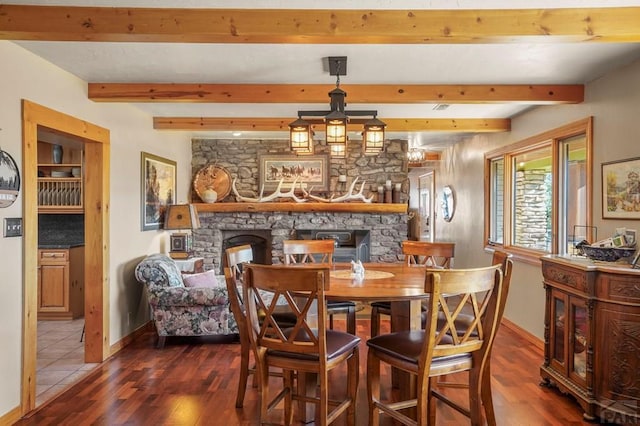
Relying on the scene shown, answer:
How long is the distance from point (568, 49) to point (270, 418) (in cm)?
302

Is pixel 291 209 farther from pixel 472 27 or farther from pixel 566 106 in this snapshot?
pixel 472 27

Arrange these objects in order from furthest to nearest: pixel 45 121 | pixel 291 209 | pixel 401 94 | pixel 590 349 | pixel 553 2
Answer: pixel 291 209 < pixel 401 94 < pixel 45 121 < pixel 590 349 < pixel 553 2

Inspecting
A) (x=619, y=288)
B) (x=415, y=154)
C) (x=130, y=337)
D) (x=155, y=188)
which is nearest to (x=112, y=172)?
(x=155, y=188)

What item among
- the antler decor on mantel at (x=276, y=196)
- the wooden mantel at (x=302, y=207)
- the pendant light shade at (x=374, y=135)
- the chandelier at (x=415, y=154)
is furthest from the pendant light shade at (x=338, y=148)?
the chandelier at (x=415, y=154)

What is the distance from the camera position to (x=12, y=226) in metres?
2.70

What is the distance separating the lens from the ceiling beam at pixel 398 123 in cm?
495

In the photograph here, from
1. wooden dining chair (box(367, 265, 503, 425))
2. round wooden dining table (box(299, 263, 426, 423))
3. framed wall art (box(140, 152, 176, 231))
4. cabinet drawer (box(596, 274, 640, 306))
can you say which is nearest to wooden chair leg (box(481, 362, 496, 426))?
wooden dining chair (box(367, 265, 503, 425))

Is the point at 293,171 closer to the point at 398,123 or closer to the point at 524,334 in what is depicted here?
the point at 398,123

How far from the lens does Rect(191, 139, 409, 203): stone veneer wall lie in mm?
6559

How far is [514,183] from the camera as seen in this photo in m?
5.18

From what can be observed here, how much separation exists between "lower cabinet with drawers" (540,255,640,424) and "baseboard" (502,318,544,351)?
3.86ft

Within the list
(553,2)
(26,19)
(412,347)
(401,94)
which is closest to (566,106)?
(401,94)

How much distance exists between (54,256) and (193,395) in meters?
3.06

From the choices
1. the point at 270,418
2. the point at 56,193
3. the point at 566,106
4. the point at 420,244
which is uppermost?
the point at 566,106
